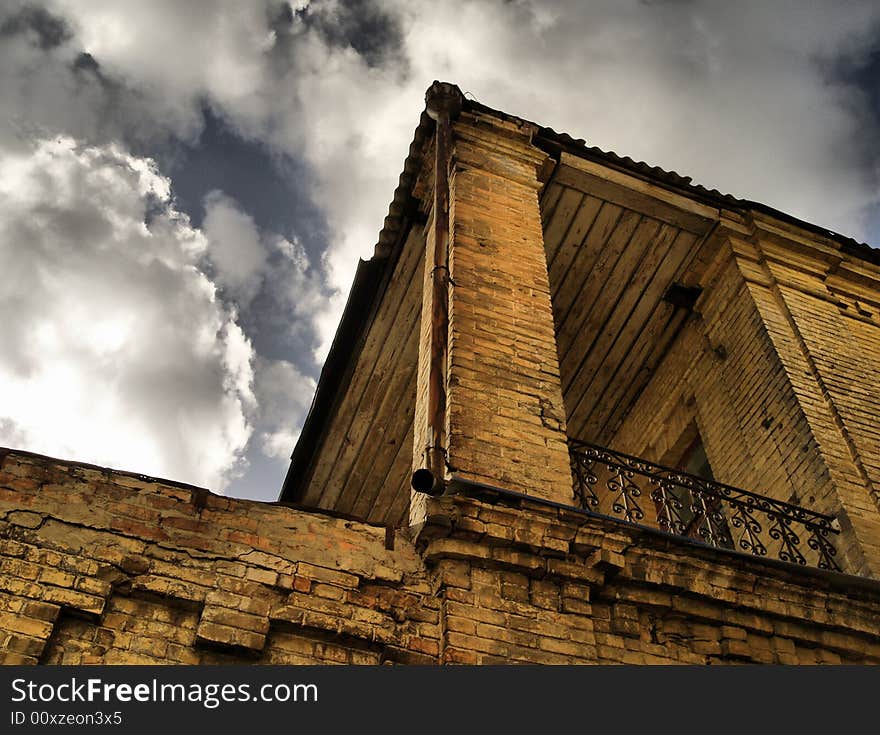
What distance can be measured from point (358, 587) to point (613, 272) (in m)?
5.69

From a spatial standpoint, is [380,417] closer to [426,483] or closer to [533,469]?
[533,469]

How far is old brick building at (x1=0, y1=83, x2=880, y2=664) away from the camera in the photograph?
3566 mm

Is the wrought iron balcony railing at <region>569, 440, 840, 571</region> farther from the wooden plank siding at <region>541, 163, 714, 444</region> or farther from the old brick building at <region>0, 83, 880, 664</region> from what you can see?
the wooden plank siding at <region>541, 163, 714, 444</region>

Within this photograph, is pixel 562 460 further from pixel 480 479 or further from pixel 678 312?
pixel 678 312

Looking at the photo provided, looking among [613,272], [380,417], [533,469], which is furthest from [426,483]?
[380,417]

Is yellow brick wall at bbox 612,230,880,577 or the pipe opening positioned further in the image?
yellow brick wall at bbox 612,230,880,577

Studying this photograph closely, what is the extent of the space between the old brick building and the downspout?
0.02m

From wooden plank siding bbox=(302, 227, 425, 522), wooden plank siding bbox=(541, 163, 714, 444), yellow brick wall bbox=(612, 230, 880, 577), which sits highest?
wooden plank siding bbox=(541, 163, 714, 444)

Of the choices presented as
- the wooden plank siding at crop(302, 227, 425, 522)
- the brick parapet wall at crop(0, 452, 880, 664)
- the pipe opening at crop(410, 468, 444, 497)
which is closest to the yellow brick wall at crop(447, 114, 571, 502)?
the pipe opening at crop(410, 468, 444, 497)

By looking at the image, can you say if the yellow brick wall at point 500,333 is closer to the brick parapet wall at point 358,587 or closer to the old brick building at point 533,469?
the old brick building at point 533,469

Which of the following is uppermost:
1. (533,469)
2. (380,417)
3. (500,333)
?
(380,417)

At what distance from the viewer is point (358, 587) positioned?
3.83 meters

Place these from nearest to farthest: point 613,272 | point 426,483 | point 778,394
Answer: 1. point 426,483
2. point 778,394
3. point 613,272

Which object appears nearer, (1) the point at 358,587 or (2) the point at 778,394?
(1) the point at 358,587
